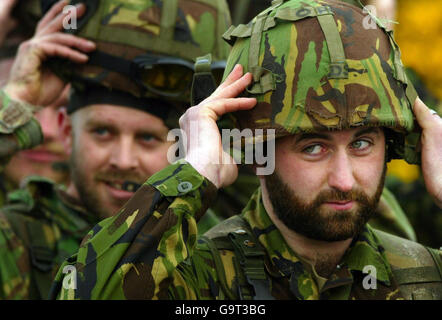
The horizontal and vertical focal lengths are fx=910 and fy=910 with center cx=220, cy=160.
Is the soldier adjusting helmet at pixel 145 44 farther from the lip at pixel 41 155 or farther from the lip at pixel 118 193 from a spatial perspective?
the lip at pixel 41 155

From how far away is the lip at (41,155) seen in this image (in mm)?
7258

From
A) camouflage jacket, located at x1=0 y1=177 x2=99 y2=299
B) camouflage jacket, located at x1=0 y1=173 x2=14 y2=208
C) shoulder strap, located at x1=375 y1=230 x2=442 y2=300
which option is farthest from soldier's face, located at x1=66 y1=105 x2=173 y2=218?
camouflage jacket, located at x1=0 y1=173 x2=14 y2=208

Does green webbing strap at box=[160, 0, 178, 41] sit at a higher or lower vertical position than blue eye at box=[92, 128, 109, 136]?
higher

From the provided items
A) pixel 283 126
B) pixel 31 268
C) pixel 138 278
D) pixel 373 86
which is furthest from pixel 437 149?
pixel 31 268

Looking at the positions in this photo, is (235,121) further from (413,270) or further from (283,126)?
(413,270)

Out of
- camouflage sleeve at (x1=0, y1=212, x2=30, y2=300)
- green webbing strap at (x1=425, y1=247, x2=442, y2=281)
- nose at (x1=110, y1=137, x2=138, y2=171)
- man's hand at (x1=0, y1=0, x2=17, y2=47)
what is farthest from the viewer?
man's hand at (x1=0, y1=0, x2=17, y2=47)

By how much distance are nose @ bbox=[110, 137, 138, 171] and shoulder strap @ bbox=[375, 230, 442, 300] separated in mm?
1672

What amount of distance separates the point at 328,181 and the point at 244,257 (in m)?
0.53

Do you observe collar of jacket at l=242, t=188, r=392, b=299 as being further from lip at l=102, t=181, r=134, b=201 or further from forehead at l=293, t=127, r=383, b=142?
lip at l=102, t=181, r=134, b=201

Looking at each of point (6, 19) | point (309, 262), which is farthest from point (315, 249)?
point (6, 19)

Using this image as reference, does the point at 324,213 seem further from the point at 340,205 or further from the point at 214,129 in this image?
the point at 214,129

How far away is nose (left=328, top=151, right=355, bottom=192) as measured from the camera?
400 cm

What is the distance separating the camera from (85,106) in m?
5.70

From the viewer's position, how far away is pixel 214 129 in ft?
13.4
